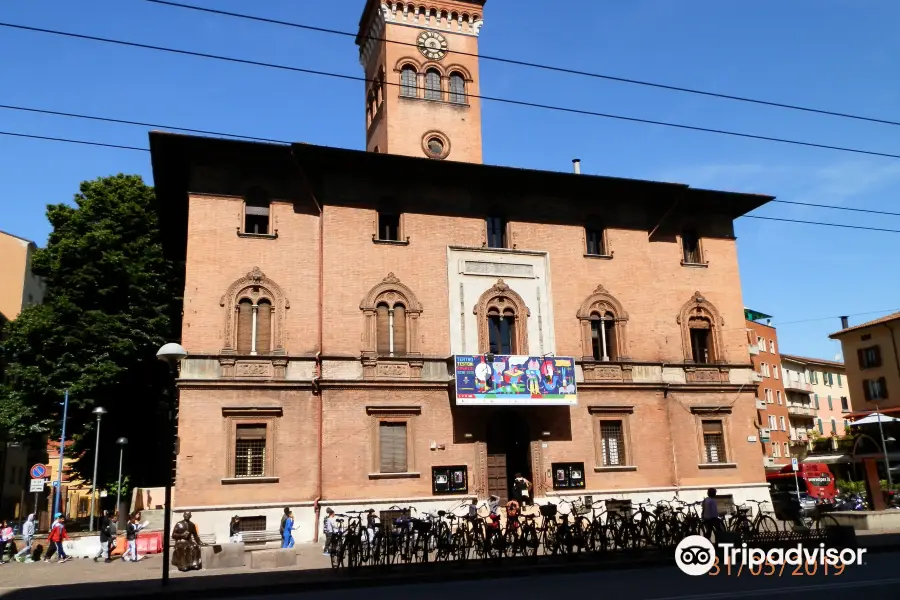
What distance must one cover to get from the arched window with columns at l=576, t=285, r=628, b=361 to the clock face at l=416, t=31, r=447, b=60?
13640 mm

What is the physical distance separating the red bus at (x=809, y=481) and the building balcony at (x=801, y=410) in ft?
73.9

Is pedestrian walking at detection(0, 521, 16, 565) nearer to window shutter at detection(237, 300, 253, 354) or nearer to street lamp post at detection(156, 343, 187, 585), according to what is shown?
window shutter at detection(237, 300, 253, 354)

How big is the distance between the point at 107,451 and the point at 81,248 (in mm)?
9548

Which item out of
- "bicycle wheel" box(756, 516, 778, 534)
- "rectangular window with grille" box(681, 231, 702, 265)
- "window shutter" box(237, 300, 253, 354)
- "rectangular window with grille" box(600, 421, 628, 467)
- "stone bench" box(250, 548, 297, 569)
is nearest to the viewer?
"stone bench" box(250, 548, 297, 569)

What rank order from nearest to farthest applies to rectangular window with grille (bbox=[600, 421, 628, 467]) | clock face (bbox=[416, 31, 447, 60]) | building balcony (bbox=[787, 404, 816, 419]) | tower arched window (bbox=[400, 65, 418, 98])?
rectangular window with grille (bbox=[600, 421, 628, 467]) → tower arched window (bbox=[400, 65, 418, 98]) → clock face (bbox=[416, 31, 447, 60]) → building balcony (bbox=[787, 404, 816, 419])

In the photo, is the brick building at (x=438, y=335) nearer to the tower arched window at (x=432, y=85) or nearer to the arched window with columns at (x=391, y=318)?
the arched window with columns at (x=391, y=318)

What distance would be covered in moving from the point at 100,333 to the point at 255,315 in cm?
1164

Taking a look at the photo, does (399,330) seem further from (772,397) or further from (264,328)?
(772,397)

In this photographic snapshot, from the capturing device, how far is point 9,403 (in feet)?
106

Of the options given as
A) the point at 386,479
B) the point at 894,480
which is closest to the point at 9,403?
the point at 386,479

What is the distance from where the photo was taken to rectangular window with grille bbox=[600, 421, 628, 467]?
1072 inches

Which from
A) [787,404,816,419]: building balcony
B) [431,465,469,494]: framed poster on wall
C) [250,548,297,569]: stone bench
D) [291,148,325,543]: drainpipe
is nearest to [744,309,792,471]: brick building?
→ [787,404,816,419]: building balcony

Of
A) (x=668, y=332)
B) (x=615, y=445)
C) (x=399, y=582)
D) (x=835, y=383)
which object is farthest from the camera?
(x=835, y=383)

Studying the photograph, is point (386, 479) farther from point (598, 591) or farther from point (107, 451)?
point (107, 451)
